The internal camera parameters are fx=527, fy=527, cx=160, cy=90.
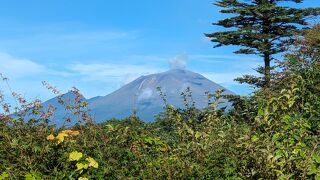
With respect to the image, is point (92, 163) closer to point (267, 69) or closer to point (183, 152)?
point (183, 152)

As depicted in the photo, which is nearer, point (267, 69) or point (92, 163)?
point (92, 163)

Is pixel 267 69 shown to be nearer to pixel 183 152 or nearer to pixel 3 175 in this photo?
pixel 183 152

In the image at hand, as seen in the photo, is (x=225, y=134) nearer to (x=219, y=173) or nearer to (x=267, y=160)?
(x=219, y=173)

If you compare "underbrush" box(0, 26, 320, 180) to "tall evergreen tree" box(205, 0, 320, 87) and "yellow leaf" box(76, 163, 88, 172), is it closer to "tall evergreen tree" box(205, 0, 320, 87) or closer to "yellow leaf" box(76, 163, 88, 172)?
"yellow leaf" box(76, 163, 88, 172)

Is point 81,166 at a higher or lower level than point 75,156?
lower

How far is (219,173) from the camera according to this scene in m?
6.76

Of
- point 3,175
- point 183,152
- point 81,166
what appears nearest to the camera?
point 3,175

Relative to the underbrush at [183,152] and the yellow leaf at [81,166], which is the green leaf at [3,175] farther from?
the yellow leaf at [81,166]

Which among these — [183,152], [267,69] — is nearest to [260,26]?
[267,69]

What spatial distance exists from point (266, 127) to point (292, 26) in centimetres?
2983

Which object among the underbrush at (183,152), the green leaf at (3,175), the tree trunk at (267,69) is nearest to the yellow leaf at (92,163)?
the underbrush at (183,152)

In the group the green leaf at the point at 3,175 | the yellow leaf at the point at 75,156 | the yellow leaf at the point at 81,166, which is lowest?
the green leaf at the point at 3,175

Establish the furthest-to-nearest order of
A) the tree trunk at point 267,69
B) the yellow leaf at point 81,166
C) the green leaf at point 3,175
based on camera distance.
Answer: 1. the tree trunk at point 267,69
2. the yellow leaf at point 81,166
3. the green leaf at point 3,175

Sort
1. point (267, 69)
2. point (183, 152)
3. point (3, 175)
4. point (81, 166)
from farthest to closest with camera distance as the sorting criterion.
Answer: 1. point (267, 69)
2. point (183, 152)
3. point (81, 166)
4. point (3, 175)
